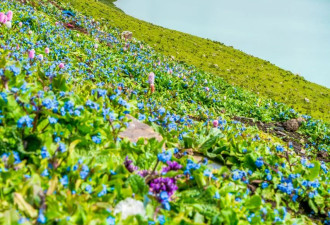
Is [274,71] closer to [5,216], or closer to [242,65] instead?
[242,65]

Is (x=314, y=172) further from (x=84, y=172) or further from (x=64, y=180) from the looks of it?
(x=64, y=180)

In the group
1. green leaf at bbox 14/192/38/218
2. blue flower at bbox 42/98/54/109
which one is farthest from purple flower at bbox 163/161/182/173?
green leaf at bbox 14/192/38/218

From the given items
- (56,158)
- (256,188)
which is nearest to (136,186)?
(56,158)

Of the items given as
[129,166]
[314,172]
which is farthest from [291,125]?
[129,166]

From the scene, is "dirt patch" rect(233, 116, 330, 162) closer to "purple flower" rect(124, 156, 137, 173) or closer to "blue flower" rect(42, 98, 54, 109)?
"purple flower" rect(124, 156, 137, 173)

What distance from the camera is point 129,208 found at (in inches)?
136

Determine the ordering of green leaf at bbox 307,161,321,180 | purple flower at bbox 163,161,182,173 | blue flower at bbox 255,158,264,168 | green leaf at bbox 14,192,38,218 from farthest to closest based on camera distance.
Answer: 1. green leaf at bbox 307,161,321,180
2. blue flower at bbox 255,158,264,168
3. purple flower at bbox 163,161,182,173
4. green leaf at bbox 14,192,38,218

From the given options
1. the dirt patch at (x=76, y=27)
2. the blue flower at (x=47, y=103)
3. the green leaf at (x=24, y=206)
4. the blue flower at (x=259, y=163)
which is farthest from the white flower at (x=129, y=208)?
the dirt patch at (x=76, y=27)

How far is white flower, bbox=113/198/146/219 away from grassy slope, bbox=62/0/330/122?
2710cm

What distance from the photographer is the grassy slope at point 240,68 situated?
30.8 m

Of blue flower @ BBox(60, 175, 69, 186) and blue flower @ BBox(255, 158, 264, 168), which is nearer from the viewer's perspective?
blue flower @ BBox(60, 175, 69, 186)

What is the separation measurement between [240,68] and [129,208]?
121 feet

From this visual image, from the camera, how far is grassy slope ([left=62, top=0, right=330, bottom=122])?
30.8m

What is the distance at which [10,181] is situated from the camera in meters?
3.21
